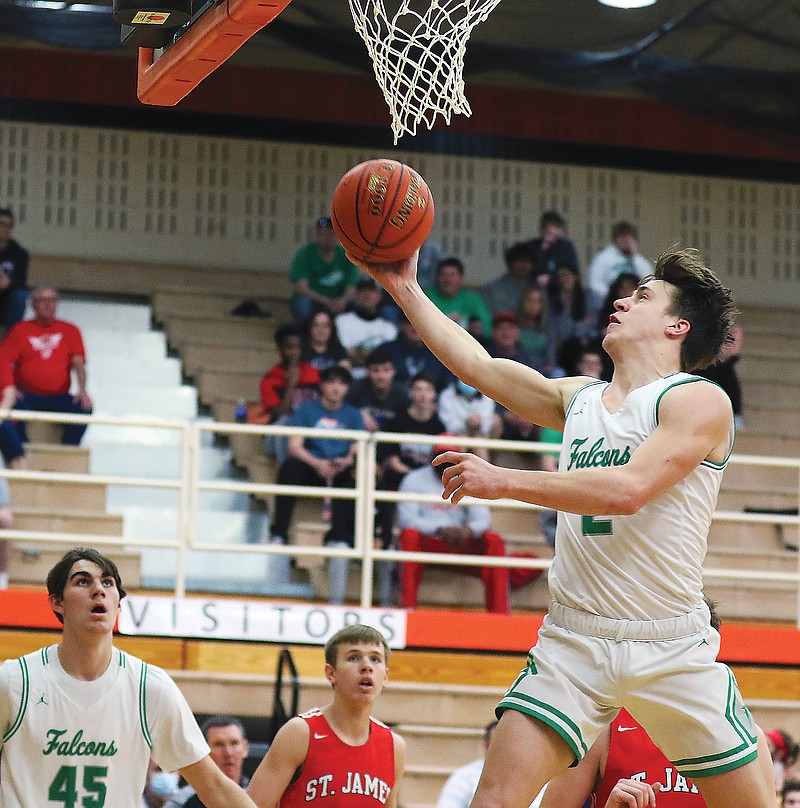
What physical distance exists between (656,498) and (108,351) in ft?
29.8

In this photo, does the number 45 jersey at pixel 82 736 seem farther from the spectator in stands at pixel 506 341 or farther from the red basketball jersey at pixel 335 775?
the spectator in stands at pixel 506 341

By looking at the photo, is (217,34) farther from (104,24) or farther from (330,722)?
(104,24)

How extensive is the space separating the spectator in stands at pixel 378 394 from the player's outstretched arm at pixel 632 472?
6.12 metres

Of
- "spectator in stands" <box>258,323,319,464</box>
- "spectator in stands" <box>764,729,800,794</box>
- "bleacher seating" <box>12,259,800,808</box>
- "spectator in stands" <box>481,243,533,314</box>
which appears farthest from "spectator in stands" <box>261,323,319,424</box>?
"spectator in stands" <box>764,729,800,794</box>

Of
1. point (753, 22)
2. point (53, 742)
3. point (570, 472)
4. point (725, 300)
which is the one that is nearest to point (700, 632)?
point (570, 472)

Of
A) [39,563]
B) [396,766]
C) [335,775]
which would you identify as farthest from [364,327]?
[335,775]

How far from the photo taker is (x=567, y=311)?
1180 cm

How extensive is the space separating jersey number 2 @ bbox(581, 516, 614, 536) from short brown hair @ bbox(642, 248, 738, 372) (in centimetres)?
54

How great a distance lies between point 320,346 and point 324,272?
1386mm

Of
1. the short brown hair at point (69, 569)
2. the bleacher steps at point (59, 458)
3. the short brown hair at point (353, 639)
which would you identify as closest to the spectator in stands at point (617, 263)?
the bleacher steps at point (59, 458)

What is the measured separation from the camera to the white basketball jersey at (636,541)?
383 centimetres

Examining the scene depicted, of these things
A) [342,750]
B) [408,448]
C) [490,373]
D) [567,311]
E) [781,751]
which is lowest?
[781,751]

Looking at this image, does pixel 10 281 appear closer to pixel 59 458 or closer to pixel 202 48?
pixel 59 458

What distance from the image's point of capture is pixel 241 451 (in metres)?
11.4
